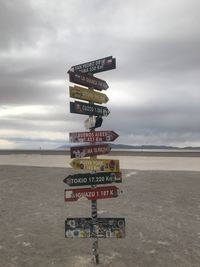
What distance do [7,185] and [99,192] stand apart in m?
14.8

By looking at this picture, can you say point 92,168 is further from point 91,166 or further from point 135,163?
point 135,163

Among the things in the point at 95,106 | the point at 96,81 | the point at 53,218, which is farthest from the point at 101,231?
the point at 53,218

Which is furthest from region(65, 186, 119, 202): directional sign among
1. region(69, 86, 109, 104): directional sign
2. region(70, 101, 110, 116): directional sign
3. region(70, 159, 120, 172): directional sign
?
region(69, 86, 109, 104): directional sign

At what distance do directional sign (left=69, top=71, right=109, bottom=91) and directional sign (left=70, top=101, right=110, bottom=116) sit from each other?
521 mm

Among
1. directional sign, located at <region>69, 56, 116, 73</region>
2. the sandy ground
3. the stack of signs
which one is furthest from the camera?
the sandy ground

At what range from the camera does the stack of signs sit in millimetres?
9695

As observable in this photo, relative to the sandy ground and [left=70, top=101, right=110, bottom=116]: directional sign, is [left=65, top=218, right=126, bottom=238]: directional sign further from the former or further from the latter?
[left=70, top=101, right=110, bottom=116]: directional sign

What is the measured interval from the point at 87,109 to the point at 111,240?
4.27 metres

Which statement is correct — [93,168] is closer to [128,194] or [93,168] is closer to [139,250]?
[139,250]

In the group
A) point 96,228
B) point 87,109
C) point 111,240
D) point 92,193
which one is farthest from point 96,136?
point 111,240

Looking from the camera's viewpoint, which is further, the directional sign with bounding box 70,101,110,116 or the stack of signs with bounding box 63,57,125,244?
the stack of signs with bounding box 63,57,125,244

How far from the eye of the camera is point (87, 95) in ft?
32.9

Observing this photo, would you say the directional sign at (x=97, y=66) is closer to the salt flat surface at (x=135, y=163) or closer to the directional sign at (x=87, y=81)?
the directional sign at (x=87, y=81)

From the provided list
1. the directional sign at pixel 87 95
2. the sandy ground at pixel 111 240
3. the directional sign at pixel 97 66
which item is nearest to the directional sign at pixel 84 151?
the directional sign at pixel 87 95
